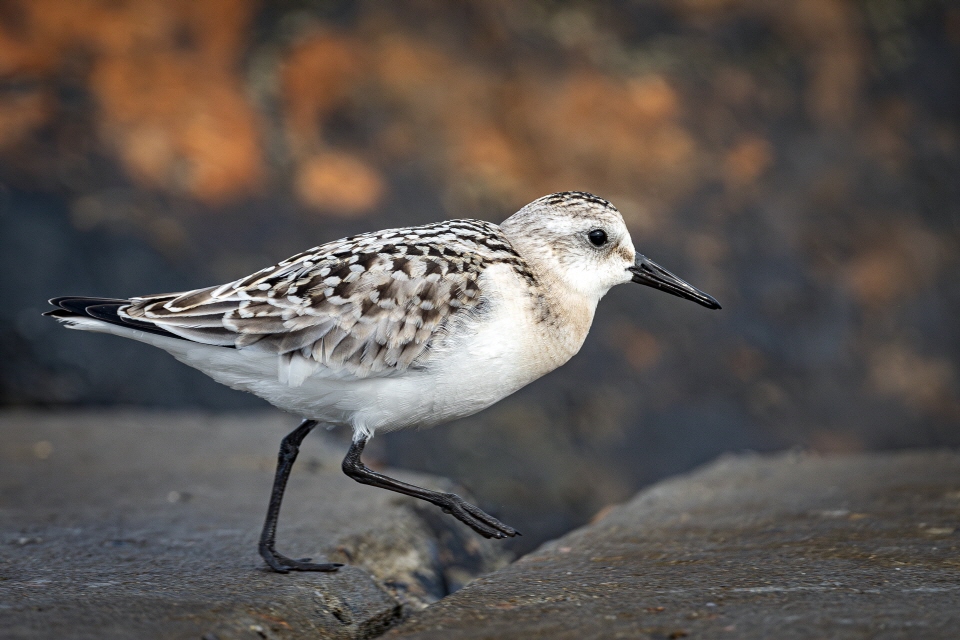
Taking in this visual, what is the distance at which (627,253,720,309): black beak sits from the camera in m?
4.86

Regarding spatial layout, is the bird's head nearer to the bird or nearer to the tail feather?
the bird

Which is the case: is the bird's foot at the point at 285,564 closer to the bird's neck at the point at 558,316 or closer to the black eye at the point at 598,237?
the bird's neck at the point at 558,316

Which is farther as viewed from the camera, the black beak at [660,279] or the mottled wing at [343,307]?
the black beak at [660,279]

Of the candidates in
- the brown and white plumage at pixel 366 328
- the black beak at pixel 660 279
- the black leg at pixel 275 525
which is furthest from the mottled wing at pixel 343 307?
the black beak at pixel 660 279

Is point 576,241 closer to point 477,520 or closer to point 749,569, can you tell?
point 477,520

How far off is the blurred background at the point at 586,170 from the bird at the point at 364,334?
15.8 ft

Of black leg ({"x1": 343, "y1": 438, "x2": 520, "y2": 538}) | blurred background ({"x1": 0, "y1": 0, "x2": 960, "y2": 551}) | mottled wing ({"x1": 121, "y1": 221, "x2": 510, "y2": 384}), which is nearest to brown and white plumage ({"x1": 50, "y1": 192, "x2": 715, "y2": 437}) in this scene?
mottled wing ({"x1": 121, "y1": 221, "x2": 510, "y2": 384})

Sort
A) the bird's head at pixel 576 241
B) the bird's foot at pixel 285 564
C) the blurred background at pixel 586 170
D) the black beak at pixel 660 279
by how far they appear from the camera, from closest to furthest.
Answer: the bird's foot at pixel 285 564 → the bird's head at pixel 576 241 → the black beak at pixel 660 279 → the blurred background at pixel 586 170

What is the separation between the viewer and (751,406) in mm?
9453

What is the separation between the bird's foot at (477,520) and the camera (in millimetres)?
4176

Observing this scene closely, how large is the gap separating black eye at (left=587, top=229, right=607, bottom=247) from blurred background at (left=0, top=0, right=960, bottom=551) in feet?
14.8

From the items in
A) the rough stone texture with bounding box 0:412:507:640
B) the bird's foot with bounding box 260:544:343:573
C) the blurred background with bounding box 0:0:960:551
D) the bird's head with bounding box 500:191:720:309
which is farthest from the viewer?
the blurred background with bounding box 0:0:960:551

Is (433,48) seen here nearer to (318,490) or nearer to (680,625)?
(318,490)

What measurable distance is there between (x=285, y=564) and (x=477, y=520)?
0.79 meters
